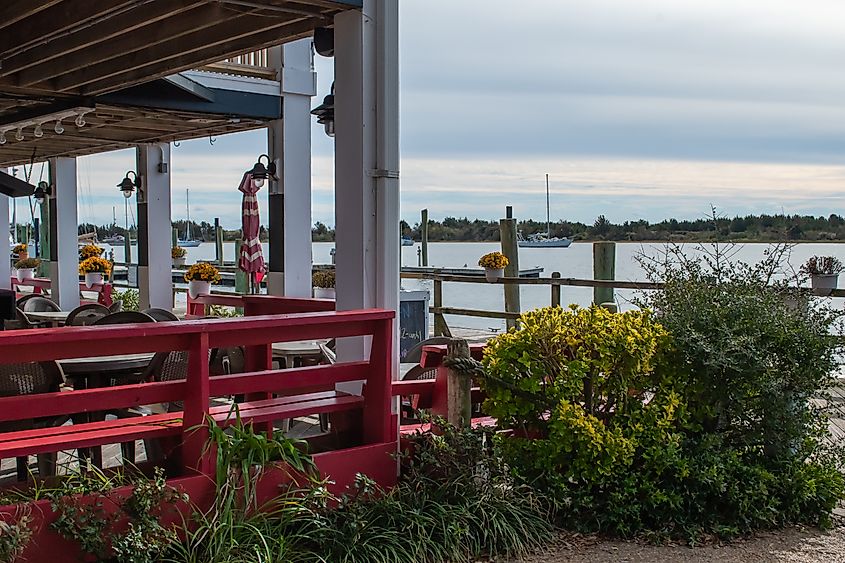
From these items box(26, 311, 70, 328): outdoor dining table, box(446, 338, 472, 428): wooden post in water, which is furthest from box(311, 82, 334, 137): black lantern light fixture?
box(26, 311, 70, 328): outdoor dining table

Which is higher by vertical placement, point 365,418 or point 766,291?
point 766,291

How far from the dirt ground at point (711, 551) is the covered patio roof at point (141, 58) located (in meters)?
2.94

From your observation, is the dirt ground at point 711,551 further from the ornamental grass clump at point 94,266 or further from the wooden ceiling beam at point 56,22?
the ornamental grass clump at point 94,266

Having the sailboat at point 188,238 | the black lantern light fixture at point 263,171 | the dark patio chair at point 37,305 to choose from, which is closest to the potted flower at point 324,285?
the black lantern light fixture at point 263,171

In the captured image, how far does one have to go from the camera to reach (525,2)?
8148 mm

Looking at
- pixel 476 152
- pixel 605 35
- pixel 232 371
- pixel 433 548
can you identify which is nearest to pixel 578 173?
pixel 476 152

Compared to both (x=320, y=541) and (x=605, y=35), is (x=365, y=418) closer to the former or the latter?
(x=320, y=541)

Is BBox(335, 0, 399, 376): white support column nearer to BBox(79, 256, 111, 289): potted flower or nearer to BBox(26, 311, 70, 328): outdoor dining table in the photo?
BBox(26, 311, 70, 328): outdoor dining table

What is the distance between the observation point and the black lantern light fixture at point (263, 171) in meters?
8.55

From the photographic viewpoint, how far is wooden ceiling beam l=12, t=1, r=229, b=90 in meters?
5.27

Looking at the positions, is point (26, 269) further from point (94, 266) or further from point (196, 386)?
point (196, 386)

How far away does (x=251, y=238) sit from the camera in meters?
9.86

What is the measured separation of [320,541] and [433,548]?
51 cm

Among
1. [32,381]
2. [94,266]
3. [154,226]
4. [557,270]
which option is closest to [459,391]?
[32,381]
